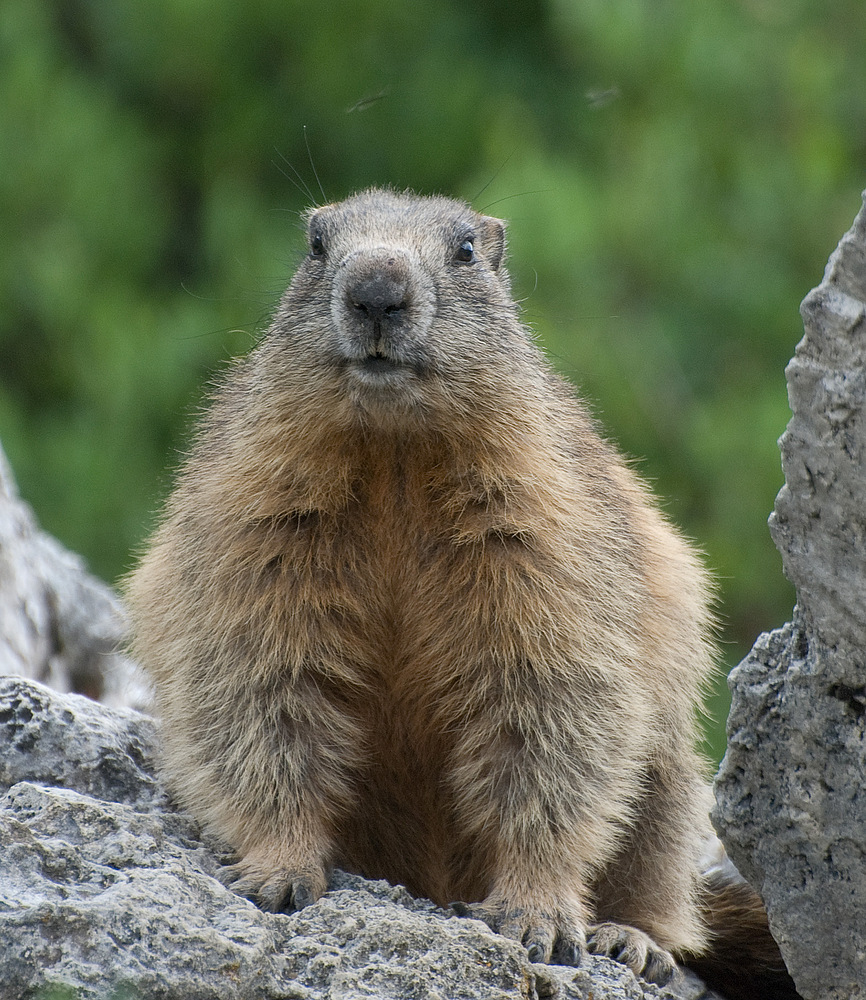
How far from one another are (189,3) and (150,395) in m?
3.84

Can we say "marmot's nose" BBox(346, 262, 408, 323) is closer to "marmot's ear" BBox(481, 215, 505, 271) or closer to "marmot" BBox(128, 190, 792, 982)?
"marmot" BBox(128, 190, 792, 982)

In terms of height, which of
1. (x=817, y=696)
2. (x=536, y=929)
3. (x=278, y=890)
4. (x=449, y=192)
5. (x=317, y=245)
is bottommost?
(x=278, y=890)

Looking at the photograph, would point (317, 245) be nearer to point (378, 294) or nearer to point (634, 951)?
point (378, 294)

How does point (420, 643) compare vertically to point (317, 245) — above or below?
below

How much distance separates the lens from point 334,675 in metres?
4.63

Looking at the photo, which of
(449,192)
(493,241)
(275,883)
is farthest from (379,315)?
(449,192)

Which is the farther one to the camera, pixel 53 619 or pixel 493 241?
pixel 53 619

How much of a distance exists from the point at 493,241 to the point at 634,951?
274cm

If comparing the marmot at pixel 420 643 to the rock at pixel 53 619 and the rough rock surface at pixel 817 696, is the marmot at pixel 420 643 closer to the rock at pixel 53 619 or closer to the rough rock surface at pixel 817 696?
the rough rock surface at pixel 817 696

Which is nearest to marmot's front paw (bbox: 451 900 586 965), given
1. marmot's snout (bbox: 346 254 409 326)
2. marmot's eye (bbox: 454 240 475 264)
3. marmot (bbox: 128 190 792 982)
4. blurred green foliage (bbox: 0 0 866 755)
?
marmot (bbox: 128 190 792 982)

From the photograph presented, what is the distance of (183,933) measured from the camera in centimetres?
331

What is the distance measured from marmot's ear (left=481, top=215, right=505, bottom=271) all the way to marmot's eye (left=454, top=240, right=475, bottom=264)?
362 millimetres

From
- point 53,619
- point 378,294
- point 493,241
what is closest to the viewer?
point 378,294

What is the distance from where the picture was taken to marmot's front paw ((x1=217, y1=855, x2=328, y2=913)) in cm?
420
